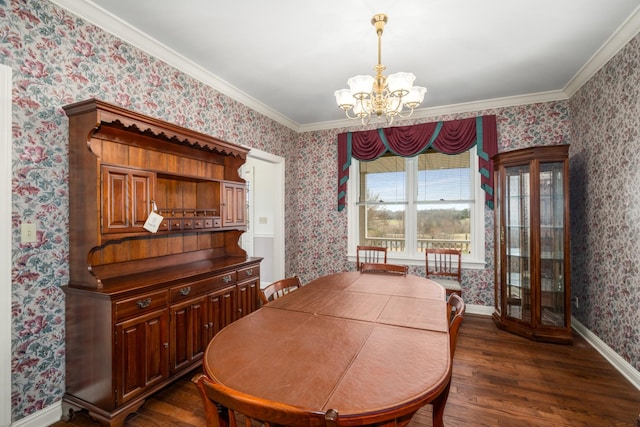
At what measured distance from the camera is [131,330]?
6.48 ft

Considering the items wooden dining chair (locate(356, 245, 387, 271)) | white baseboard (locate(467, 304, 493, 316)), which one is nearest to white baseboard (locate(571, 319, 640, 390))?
white baseboard (locate(467, 304, 493, 316))

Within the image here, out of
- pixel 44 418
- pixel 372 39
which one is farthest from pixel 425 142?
pixel 44 418

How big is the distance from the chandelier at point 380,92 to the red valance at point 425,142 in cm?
201

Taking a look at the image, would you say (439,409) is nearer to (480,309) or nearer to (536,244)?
(536,244)

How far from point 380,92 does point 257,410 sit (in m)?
2.04

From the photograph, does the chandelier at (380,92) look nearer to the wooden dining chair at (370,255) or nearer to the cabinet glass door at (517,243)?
the cabinet glass door at (517,243)

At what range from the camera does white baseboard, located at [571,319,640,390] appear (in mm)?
2398

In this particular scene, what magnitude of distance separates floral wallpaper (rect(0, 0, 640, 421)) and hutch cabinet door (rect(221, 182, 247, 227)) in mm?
668

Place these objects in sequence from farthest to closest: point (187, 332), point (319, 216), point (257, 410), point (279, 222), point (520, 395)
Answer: point (319, 216), point (279, 222), point (187, 332), point (520, 395), point (257, 410)

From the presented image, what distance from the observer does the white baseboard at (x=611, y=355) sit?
7.87 feet

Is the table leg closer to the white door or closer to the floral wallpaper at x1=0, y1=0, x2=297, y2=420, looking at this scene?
the floral wallpaper at x1=0, y1=0, x2=297, y2=420

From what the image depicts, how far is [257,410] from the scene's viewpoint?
80 centimetres

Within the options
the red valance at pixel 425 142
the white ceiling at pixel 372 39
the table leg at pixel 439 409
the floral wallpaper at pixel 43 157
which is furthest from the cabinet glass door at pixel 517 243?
the floral wallpaper at pixel 43 157

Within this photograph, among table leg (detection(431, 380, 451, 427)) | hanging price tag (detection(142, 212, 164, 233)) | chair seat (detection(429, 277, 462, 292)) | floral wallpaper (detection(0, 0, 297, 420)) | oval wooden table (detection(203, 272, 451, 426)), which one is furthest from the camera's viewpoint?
chair seat (detection(429, 277, 462, 292))
